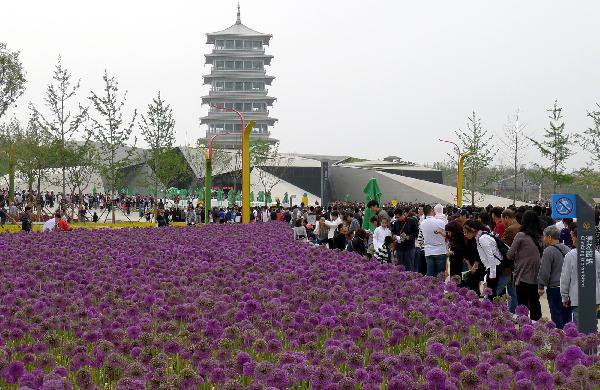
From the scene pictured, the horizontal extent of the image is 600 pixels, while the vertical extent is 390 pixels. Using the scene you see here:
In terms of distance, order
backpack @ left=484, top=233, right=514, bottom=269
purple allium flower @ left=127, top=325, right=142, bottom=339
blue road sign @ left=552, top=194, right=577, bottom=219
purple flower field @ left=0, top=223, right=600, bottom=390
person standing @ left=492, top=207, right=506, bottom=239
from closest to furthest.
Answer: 1. purple flower field @ left=0, top=223, right=600, bottom=390
2. purple allium flower @ left=127, top=325, right=142, bottom=339
3. backpack @ left=484, top=233, right=514, bottom=269
4. blue road sign @ left=552, top=194, right=577, bottom=219
5. person standing @ left=492, top=207, right=506, bottom=239

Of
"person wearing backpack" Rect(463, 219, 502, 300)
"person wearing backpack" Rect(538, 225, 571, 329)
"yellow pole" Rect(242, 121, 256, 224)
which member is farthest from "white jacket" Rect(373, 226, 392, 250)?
"yellow pole" Rect(242, 121, 256, 224)

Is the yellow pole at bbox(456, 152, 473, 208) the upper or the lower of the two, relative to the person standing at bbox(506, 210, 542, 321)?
upper

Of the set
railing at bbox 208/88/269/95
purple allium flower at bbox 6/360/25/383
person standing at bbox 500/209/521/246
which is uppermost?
railing at bbox 208/88/269/95

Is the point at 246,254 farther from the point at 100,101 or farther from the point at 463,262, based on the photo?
the point at 100,101

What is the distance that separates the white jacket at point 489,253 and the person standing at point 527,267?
0.77m

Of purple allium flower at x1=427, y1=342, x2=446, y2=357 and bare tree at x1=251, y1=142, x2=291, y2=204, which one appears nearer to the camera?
purple allium flower at x1=427, y1=342, x2=446, y2=357

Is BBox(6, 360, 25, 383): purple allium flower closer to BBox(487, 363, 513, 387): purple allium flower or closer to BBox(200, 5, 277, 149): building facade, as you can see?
BBox(487, 363, 513, 387): purple allium flower

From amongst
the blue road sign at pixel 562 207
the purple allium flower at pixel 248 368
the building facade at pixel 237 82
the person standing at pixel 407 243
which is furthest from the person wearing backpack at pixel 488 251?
the building facade at pixel 237 82

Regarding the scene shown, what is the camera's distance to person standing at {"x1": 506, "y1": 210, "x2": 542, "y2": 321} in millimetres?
10906

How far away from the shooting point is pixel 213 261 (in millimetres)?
13219

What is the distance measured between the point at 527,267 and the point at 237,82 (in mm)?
106146

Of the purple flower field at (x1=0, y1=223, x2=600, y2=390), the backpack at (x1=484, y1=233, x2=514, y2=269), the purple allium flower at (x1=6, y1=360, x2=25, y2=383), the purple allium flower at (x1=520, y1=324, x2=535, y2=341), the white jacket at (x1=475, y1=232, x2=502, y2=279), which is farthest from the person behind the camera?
the backpack at (x1=484, y1=233, x2=514, y2=269)

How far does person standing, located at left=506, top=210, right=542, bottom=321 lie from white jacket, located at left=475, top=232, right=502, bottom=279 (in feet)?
2.53

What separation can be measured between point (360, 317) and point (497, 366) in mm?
2372
